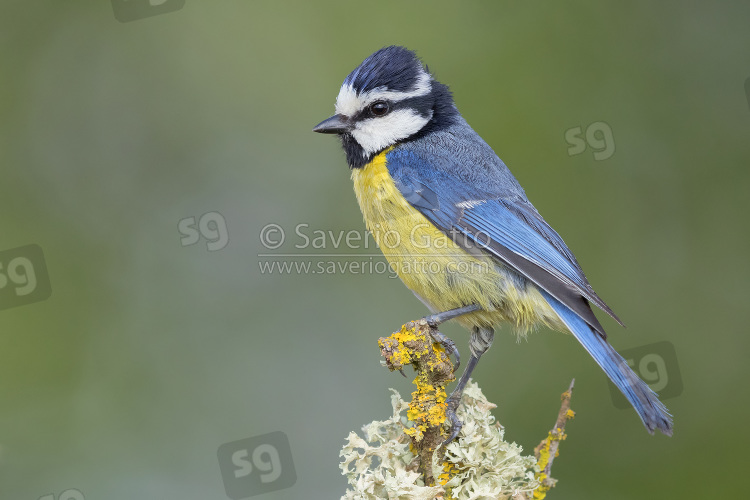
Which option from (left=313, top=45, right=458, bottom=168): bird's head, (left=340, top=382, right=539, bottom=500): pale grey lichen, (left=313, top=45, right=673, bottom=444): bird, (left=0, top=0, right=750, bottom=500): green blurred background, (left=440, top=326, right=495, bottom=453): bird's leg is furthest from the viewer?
(left=0, top=0, right=750, bottom=500): green blurred background

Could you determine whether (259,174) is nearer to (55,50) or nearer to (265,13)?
(265,13)

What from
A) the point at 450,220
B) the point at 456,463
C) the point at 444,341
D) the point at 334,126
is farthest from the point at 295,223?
the point at 456,463

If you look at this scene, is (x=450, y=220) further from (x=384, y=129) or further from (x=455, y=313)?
(x=384, y=129)

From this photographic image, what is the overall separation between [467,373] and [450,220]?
1.90ft

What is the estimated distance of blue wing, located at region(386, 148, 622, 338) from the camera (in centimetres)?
285

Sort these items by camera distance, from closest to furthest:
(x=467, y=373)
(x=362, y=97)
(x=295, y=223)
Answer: (x=467, y=373) < (x=362, y=97) < (x=295, y=223)

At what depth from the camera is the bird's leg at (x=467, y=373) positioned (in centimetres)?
231

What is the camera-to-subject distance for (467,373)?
2887 mm

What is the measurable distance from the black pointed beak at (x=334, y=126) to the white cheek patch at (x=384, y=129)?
0.04 meters

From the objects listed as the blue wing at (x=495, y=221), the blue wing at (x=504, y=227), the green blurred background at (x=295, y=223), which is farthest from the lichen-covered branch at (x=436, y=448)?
the green blurred background at (x=295, y=223)

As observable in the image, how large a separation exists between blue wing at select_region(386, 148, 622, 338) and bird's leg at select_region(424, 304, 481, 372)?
0.23 metres

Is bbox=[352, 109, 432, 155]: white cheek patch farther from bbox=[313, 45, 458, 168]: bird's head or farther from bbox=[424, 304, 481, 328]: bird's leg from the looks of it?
bbox=[424, 304, 481, 328]: bird's leg

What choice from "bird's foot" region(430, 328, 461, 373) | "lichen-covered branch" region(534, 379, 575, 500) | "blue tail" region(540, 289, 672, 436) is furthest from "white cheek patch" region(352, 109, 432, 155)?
"lichen-covered branch" region(534, 379, 575, 500)

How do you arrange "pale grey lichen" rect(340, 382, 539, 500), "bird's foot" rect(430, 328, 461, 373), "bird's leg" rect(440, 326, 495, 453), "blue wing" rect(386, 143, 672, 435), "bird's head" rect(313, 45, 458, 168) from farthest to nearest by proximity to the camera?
"bird's head" rect(313, 45, 458, 168) < "blue wing" rect(386, 143, 672, 435) < "bird's foot" rect(430, 328, 461, 373) < "bird's leg" rect(440, 326, 495, 453) < "pale grey lichen" rect(340, 382, 539, 500)
